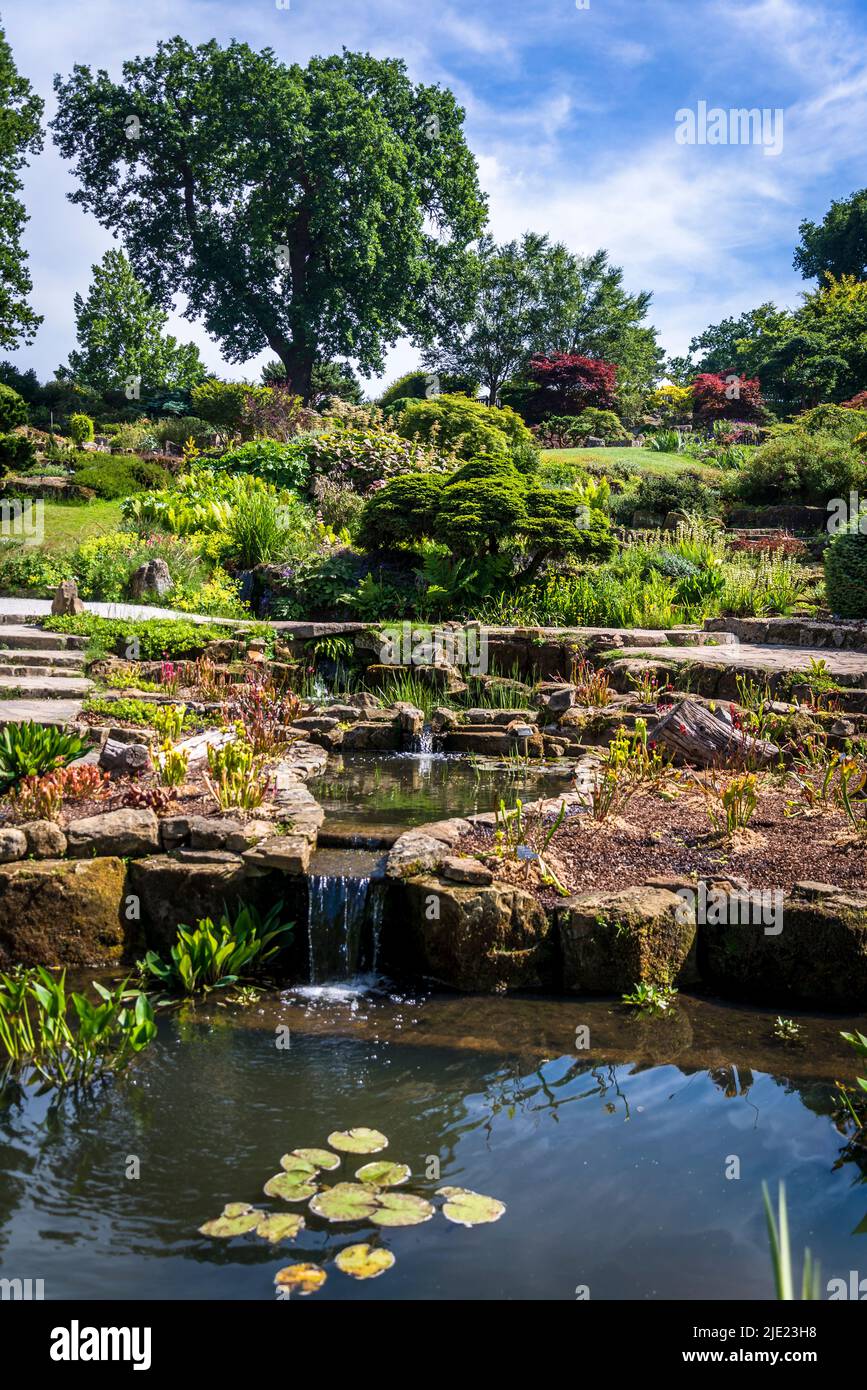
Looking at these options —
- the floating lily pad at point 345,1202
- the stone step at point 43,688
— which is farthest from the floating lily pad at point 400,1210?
the stone step at point 43,688

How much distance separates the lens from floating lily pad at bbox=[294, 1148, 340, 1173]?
137 inches

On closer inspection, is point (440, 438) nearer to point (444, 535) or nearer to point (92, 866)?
point (444, 535)

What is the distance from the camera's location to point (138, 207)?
35.3 meters

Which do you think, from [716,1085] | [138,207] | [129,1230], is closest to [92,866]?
[129,1230]

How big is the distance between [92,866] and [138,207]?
36179 millimetres

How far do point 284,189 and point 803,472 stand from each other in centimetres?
2169

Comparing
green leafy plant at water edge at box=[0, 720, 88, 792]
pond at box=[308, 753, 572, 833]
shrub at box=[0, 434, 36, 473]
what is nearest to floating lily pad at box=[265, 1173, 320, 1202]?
pond at box=[308, 753, 572, 833]

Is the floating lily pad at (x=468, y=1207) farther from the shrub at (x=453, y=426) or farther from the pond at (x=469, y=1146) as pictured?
the shrub at (x=453, y=426)

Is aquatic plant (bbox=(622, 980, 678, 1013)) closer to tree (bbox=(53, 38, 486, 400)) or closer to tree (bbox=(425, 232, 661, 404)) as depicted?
tree (bbox=(53, 38, 486, 400))

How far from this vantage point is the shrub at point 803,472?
62.7 ft

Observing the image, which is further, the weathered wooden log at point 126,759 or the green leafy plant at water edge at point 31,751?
the weathered wooden log at point 126,759

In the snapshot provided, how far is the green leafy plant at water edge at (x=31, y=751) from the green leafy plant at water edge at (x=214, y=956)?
5.43 ft

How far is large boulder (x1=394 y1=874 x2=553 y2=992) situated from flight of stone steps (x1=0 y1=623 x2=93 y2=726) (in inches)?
168
